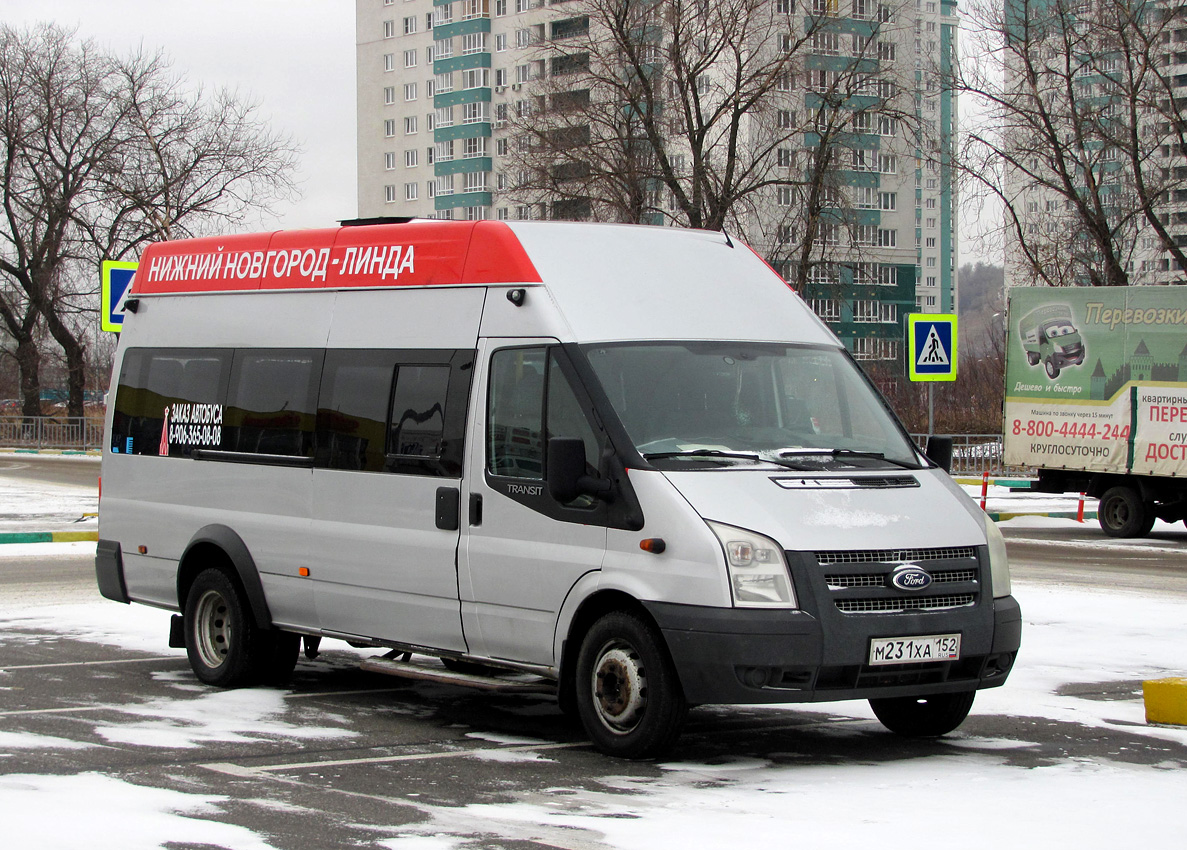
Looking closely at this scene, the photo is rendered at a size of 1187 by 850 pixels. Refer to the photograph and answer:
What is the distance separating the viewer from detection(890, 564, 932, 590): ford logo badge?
7215mm

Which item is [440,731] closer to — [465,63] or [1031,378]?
[1031,378]

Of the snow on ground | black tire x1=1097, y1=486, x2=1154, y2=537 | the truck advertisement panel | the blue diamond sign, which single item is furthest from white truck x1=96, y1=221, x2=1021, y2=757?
black tire x1=1097, y1=486, x2=1154, y2=537

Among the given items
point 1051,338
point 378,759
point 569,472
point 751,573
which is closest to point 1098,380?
point 1051,338

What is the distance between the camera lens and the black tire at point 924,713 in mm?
8078

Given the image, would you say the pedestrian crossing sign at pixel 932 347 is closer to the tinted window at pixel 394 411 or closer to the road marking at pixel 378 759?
the tinted window at pixel 394 411

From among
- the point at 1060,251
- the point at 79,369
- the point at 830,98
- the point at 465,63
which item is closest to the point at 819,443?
the point at 830,98

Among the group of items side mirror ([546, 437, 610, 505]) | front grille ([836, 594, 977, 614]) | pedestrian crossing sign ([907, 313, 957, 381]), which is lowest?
front grille ([836, 594, 977, 614])

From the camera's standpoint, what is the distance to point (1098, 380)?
22.5 m

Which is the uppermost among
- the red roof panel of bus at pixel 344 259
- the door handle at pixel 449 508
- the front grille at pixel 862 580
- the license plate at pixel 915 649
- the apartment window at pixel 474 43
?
the apartment window at pixel 474 43

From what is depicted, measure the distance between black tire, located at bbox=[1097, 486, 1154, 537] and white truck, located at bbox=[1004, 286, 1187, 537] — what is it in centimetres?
1

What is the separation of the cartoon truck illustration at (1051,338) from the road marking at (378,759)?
16596 mm

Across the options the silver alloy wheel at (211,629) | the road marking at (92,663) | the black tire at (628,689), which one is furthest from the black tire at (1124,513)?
the black tire at (628,689)

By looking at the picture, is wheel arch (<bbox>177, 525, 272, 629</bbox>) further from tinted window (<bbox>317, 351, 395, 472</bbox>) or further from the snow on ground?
the snow on ground

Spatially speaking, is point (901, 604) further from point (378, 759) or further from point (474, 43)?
point (474, 43)
